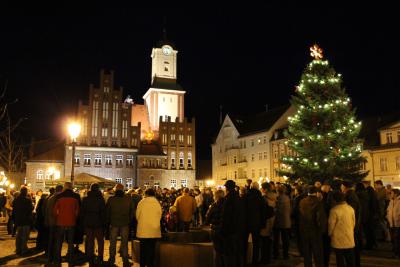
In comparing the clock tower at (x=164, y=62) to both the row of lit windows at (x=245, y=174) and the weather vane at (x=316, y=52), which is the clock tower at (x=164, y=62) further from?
the weather vane at (x=316, y=52)

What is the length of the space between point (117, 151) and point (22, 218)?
151 ft

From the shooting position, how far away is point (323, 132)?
2675cm

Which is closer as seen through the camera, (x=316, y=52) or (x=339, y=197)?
(x=339, y=197)

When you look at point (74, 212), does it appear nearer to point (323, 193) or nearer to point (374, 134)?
point (323, 193)

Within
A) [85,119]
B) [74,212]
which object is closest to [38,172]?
[85,119]

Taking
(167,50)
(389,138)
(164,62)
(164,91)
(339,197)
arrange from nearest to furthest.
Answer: (339,197) → (389,138) → (164,91) → (164,62) → (167,50)

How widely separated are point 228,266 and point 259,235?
75.1 inches

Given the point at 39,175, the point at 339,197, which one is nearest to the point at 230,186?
the point at 339,197

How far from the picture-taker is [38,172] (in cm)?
5684

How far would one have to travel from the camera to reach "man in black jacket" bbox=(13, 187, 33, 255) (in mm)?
13695

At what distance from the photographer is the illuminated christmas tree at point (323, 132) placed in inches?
1040

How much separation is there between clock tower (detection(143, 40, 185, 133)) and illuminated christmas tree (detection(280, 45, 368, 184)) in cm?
4361

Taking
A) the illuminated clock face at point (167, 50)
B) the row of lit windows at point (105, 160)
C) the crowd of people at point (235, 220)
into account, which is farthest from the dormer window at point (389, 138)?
the illuminated clock face at point (167, 50)

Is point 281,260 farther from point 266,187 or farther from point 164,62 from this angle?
point 164,62
